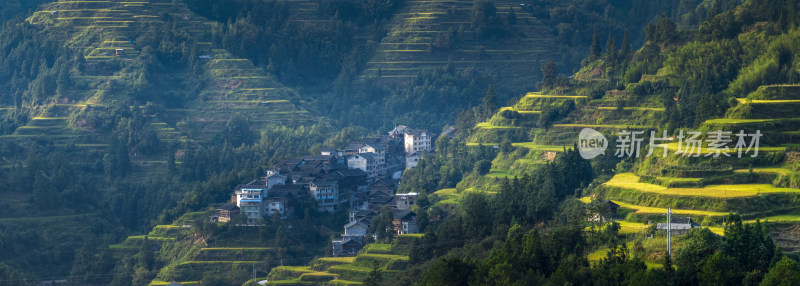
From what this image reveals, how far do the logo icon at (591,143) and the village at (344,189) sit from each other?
6842 millimetres

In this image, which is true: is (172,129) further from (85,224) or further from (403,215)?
(403,215)

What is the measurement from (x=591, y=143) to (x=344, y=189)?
11689mm

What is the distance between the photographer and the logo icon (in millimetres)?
44400

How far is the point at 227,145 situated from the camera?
58.5m

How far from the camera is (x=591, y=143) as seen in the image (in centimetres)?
4566

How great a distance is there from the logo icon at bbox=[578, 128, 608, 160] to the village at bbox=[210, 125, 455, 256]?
684 cm

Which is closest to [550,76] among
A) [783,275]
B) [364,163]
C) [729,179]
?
[364,163]

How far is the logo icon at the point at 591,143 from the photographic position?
44400mm

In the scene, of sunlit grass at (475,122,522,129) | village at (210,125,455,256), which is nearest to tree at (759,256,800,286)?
village at (210,125,455,256)

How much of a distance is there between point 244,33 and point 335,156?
20.1 m

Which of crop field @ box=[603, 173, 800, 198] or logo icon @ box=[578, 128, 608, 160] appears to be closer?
crop field @ box=[603, 173, 800, 198]

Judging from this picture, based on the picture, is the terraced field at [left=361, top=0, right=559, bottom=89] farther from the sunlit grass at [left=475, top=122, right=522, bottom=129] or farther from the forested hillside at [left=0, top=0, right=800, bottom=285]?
the sunlit grass at [left=475, top=122, right=522, bottom=129]

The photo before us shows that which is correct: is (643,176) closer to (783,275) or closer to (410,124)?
(783,275)

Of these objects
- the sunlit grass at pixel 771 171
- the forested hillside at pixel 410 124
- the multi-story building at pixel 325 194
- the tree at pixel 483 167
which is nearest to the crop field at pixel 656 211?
the forested hillside at pixel 410 124
